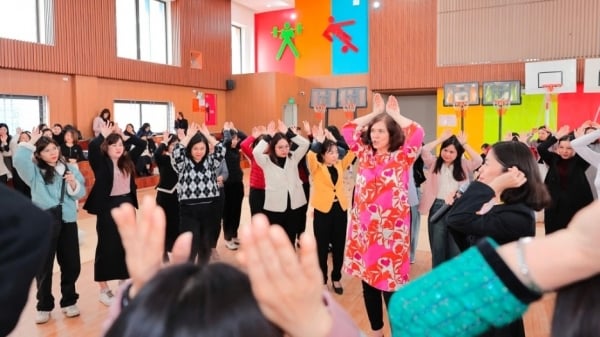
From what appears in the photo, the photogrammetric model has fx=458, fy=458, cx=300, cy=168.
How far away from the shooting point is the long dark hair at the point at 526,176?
80.3 inches

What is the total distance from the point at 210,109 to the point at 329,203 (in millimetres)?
11747

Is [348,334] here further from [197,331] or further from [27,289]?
[27,289]

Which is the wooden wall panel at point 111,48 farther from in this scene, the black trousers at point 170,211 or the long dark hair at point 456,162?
the long dark hair at point 456,162

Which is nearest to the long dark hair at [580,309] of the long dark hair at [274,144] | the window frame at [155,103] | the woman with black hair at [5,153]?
the long dark hair at [274,144]

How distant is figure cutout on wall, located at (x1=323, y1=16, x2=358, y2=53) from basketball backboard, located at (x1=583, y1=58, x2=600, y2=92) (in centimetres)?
724

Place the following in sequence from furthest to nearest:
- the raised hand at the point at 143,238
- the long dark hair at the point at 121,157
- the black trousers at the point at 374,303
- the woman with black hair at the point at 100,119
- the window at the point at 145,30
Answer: the window at the point at 145,30 < the woman with black hair at the point at 100,119 < the long dark hair at the point at 121,157 < the black trousers at the point at 374,303 < the raised hand at the point at 143,238

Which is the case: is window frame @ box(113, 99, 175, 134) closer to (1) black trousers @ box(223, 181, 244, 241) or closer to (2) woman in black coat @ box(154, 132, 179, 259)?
(1) black trousers @ box(223, 181, 244, 241)

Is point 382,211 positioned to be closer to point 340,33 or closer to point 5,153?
point 5,153

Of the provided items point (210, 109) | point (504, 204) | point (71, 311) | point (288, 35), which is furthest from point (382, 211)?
Answer: point (288, 35)

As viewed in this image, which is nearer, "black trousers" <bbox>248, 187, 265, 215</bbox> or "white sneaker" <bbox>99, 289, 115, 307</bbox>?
"white sneaker" <bbox>99, 289, 115, 307</bbox>

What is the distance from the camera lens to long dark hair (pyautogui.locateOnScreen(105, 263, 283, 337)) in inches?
23.0

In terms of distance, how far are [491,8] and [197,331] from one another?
13301mm

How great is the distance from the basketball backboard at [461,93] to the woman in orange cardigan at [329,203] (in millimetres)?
8905

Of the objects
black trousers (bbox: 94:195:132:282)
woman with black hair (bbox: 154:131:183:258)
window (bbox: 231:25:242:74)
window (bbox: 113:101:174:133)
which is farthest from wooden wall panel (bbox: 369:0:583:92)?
black trousers (bbox: 94:195:132:282)
